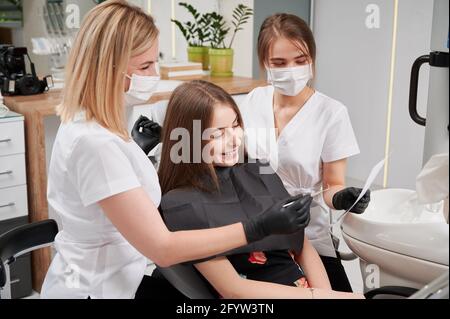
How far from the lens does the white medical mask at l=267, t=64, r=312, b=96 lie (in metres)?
1.86

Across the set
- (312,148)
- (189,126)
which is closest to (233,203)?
(189,126)

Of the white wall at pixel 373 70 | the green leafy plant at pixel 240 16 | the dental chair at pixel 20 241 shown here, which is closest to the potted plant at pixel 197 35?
the green leafy plant at pixel 240 16

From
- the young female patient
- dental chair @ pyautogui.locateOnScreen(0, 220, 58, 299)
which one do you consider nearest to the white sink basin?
the young female patient

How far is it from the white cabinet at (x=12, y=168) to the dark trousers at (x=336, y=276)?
5.00 ft

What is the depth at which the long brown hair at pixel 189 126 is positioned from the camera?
1.53 m

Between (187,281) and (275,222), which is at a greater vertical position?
(275,222)

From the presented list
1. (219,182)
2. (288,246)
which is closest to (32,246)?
(219,182)

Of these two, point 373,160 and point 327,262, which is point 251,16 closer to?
point 373,160

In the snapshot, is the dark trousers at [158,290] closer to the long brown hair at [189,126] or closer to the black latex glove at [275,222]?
the long brown hair at [189,126]

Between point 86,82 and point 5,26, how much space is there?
10.0 ft

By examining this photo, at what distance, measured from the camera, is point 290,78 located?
1862mm

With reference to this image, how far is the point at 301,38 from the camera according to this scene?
1.82 metres

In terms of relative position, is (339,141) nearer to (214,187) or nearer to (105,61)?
(214,187)

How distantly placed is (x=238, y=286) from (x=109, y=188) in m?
0.43
